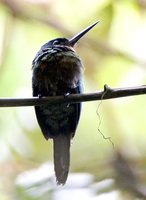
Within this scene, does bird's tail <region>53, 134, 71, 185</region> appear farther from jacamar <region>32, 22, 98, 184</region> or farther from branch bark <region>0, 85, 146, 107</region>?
branch bark <region>0, 85, 146, 107</region>


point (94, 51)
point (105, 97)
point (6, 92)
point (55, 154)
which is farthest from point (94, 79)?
point (105, 97)

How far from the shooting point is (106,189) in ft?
12.6

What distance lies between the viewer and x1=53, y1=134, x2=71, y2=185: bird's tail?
3629 millimetres

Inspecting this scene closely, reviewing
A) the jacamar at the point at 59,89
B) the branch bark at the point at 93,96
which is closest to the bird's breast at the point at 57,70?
the jacamar at the point at 59,89

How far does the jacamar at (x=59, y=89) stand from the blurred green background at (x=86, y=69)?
0.64 m

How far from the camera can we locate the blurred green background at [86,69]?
4809 mm

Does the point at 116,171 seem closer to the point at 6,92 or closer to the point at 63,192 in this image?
the point at 63,192

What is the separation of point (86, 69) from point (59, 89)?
1.54 m

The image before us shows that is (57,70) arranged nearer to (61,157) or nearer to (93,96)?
(61,157)

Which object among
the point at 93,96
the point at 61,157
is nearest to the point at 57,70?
A: the point at 61,157

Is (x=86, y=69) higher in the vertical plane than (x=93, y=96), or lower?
higher

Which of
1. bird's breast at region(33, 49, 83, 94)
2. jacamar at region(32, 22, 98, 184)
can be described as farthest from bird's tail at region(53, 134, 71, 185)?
bird's breast at region(33, 49, 83, 94)

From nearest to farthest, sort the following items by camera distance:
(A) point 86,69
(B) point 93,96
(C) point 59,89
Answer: (B) point 93,96, (C) point 59,89, (A) point 86,69

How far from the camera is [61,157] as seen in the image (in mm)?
3777
